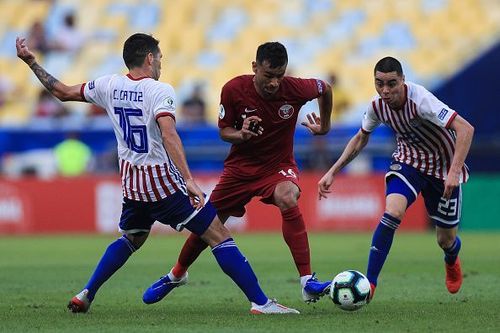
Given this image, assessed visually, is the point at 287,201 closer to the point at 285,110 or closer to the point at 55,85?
the point at 285,110

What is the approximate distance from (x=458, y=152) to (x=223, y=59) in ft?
57.0

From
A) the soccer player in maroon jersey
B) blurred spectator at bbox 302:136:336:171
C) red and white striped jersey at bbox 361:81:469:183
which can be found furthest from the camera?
blurred spectator at bbox 302:136:336:171

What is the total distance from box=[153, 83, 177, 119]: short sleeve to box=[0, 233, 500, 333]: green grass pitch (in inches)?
59.2

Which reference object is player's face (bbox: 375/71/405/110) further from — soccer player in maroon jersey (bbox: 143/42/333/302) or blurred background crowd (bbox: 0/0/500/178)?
blurred background crowd (bbox: 0/0/500/178)

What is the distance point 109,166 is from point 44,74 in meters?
12.4

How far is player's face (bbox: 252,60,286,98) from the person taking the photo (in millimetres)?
8836

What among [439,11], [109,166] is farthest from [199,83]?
[439,11]

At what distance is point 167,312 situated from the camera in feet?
29.0

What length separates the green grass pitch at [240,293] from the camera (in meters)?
7.91

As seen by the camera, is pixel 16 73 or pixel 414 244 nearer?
pixel 414 244

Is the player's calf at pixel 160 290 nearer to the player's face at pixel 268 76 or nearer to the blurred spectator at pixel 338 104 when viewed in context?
the player's face at pixel 268 76

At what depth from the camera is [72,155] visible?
826 inches

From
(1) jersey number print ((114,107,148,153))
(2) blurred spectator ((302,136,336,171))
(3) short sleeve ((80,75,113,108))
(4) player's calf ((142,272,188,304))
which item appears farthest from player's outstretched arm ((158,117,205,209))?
(2) blurred spectator ((302,136,336,171))

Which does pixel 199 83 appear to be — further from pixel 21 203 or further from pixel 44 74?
pixel 44 74
